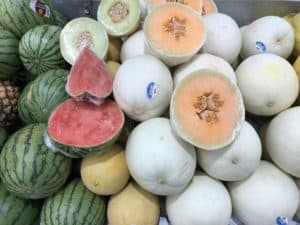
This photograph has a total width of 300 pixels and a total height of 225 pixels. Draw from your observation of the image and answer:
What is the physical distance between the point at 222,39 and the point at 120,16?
32cm

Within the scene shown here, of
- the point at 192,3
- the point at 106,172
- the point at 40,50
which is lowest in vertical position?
the point at 106,172

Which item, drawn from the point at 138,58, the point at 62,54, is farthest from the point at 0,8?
the point at 138,58

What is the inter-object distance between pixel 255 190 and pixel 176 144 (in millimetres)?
249

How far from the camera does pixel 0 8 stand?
1312 mm

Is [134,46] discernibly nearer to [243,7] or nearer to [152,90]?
[152,90]

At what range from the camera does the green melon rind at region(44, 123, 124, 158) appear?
0.95 m

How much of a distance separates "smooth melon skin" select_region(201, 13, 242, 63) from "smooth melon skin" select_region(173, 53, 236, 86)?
41mm

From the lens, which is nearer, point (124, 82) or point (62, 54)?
point (124, 82)

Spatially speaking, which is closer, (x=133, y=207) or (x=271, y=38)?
(x=133, y=207)

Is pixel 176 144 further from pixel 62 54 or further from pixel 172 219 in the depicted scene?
pixel 62 54

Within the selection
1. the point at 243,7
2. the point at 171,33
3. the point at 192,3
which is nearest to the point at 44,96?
the point at 171,33

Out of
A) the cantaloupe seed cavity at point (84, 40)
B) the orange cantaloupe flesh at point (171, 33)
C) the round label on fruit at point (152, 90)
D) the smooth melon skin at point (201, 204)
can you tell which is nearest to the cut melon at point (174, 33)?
the orange cantaloupe flesh at point (171, 33)

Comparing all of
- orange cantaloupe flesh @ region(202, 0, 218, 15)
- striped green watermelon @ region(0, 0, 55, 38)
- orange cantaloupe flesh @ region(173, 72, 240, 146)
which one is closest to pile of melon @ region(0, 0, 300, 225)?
orange cantaloupe flesh @ region(173, 72, 240, 146)

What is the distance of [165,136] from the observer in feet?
3.05
